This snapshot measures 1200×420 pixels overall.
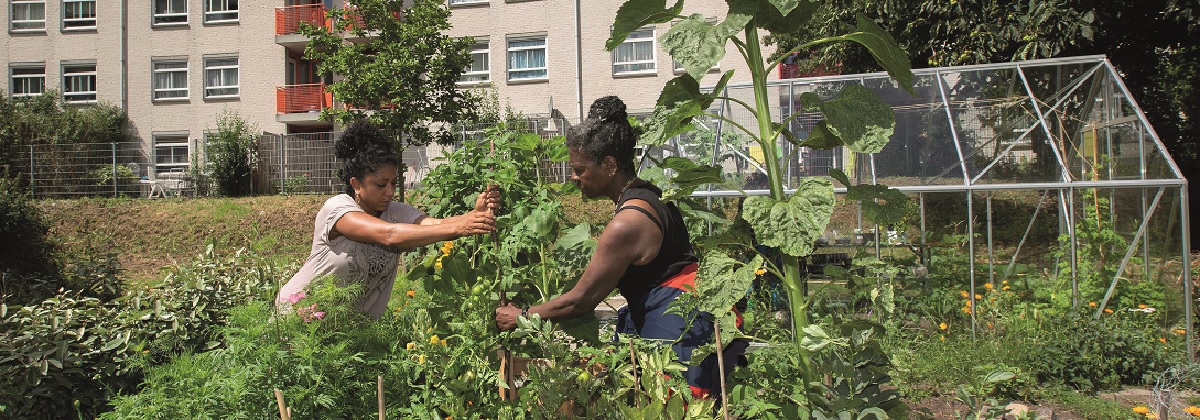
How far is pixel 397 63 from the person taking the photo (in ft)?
51.5

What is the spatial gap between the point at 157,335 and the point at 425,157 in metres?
18.9

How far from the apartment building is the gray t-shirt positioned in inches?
755

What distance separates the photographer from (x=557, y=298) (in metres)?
2.46

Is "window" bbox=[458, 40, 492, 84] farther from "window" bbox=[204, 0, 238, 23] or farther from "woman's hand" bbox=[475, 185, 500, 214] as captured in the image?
"woman's hand" bbox=[475, 185, 500, 214]

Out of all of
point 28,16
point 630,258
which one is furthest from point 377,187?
point 28,16

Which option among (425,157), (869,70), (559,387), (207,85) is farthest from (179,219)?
(559,387)

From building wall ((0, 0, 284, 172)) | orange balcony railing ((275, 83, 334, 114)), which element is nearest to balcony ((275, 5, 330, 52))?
building wall ((0, 0, 284, 172))

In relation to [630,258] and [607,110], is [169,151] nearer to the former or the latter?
[607,110]

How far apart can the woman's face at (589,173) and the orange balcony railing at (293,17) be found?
22.2m

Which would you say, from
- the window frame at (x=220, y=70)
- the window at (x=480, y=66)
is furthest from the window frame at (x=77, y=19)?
the window at (x=480, y=66)

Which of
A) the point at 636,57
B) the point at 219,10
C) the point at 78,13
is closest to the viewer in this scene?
the point at 636,57

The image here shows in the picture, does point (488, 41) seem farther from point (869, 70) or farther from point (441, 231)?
point (441, 231)

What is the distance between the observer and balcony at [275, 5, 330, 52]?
74.2 feet

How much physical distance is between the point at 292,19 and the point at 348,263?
2221cm
